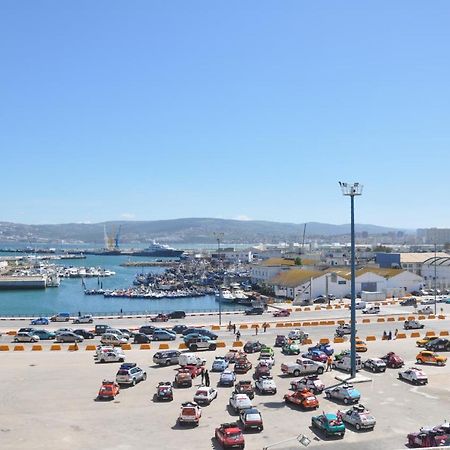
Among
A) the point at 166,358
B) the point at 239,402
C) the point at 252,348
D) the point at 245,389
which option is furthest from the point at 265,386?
the point at 252,348

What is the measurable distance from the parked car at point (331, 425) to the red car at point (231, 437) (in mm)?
3229

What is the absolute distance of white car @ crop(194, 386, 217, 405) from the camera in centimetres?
2591

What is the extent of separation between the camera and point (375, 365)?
33.0 meters

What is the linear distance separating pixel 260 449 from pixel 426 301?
53.8 meters

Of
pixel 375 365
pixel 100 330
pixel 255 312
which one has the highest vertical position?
pixel 375 365

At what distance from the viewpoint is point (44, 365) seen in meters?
34.7

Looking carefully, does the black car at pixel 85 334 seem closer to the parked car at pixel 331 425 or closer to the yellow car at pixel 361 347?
the yellow car at pixel 361 347

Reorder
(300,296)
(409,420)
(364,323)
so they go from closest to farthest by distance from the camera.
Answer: (409,420) < (364,323) < (300,296)

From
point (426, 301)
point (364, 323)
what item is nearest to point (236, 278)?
point (426, 301)

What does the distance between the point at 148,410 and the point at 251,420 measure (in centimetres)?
503

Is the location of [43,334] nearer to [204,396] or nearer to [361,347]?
[361,347]

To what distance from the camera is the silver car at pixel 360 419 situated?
22609 millimetres

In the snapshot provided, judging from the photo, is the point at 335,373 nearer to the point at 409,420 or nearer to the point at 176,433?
the point at 409,420

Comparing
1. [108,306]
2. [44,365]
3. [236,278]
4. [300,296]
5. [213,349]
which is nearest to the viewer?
[44,365]
